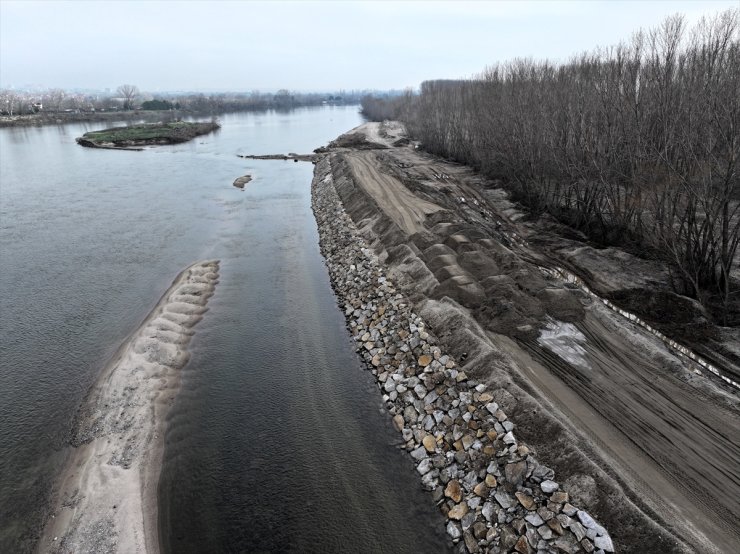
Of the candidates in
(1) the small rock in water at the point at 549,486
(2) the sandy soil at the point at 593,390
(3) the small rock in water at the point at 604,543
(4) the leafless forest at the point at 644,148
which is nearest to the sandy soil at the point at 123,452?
(1) the small rock in water at the point at 549,486

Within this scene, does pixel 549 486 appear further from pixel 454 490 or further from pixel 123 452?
pixel 123 452

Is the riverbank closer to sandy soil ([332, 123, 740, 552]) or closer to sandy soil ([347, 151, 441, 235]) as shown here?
sandy soil ([347, 151, 441, 235])

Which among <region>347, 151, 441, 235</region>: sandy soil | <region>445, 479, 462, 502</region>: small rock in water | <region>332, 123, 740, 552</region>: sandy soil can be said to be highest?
<region>347, 151, 441, 235</region>: sandy soil

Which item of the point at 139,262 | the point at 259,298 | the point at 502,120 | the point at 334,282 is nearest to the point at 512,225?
the point at 502,120

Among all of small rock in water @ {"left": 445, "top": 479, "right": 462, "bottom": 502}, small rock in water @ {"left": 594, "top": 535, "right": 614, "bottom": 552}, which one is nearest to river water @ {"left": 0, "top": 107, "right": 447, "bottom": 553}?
small rock in water @ {"left": 445, "top": 479, "right": 462, "bottom": 502}

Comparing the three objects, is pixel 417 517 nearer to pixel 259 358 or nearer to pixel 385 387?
pixel 385 387

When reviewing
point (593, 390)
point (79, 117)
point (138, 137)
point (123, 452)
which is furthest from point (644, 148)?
point (79, 117)
